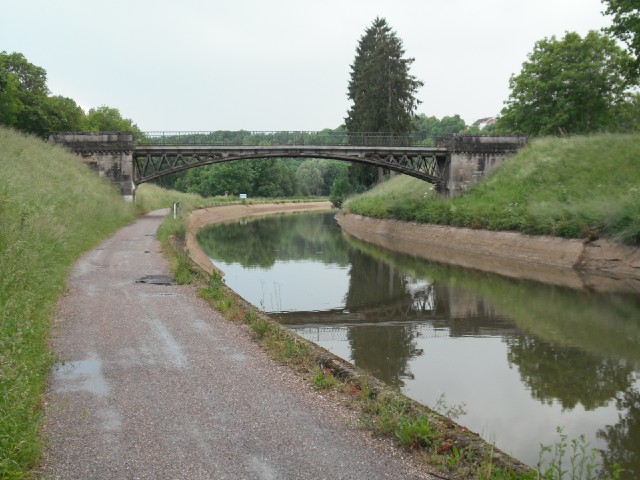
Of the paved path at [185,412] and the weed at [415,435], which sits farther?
the weed at [415,435]

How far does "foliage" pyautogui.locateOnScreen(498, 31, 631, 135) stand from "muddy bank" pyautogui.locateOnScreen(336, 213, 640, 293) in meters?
20.5

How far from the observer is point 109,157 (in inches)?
1828

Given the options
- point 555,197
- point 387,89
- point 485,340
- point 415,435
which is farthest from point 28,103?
point 415,435

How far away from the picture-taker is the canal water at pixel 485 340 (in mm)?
9695

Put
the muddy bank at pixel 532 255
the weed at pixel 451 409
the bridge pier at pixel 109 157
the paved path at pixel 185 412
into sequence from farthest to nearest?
the bridge pier at pixel 109 157 → the muddy bank at pixel 532 255 → the weed at pixel 451 409 → the paved path at pixel 185 412

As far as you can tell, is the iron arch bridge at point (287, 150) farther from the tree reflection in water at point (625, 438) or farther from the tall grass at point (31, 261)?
the tree reflection in water at point (625, 438)

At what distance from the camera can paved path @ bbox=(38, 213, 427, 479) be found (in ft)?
20.1

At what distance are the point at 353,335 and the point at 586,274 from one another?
50.8 feet

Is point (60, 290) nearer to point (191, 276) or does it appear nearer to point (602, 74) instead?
point (191, 276)

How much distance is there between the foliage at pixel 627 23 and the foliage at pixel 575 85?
17.7 meters

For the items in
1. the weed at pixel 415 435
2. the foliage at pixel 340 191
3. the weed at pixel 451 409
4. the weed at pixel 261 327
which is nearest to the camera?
the weed at pixel 415 435

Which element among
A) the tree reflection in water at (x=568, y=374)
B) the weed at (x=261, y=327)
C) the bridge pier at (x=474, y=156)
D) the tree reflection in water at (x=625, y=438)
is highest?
the bridge pier at (x=474, y=156)

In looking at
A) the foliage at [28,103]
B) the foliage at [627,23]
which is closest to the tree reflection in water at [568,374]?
the foliage at [627,23]

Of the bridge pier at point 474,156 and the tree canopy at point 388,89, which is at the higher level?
the tree canopy at point 388,89
